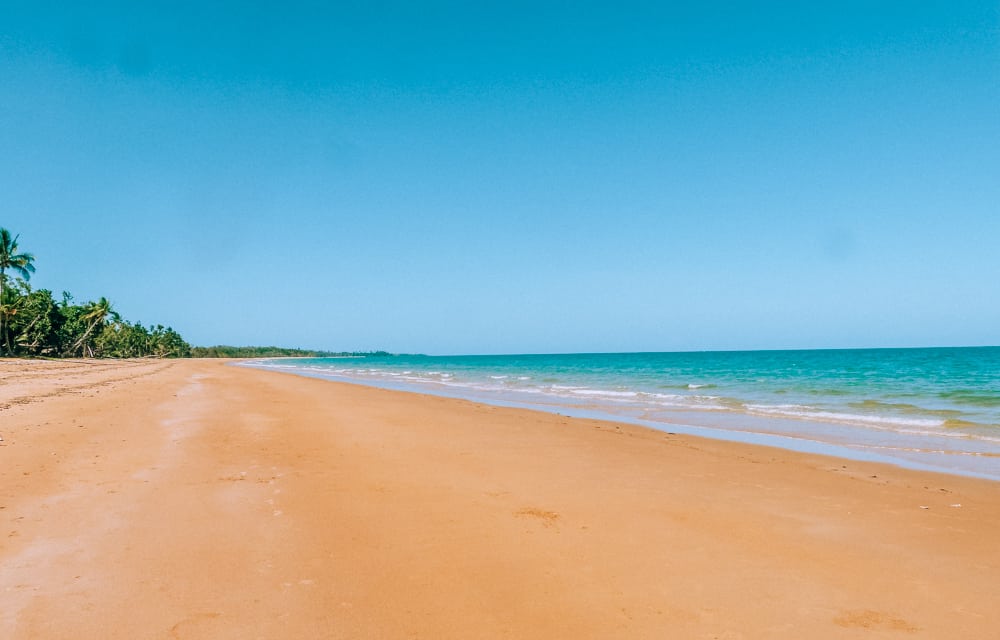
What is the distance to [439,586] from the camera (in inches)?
186

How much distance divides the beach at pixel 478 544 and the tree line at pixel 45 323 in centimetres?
7063

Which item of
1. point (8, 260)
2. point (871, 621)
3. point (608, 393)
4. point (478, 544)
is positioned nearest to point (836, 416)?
point (608, 393)

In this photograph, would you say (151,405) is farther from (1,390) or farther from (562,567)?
(562,567)

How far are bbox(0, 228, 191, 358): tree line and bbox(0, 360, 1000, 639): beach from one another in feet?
232

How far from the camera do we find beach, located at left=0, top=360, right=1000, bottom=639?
416 cm

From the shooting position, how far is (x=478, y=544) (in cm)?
577

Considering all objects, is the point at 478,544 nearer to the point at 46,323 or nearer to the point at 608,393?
the point at 608,393

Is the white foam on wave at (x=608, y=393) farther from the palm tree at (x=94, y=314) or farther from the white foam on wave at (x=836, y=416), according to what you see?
the palm tree at (x=94, y=314)

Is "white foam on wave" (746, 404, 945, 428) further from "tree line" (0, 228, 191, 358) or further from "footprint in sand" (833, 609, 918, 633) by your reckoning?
"tree line" (0, 228, 191, 358)

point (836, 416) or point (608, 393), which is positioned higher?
point (608, 393)

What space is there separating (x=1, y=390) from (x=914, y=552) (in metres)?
27.4

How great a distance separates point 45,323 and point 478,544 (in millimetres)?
84003

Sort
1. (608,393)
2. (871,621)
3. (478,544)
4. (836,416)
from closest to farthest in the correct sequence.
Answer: (871,621)
(478,544)
(836,416)
(608,393)

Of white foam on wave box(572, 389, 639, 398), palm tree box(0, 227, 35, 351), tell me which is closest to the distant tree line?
palm tree box(0, 227, 35, 351)
